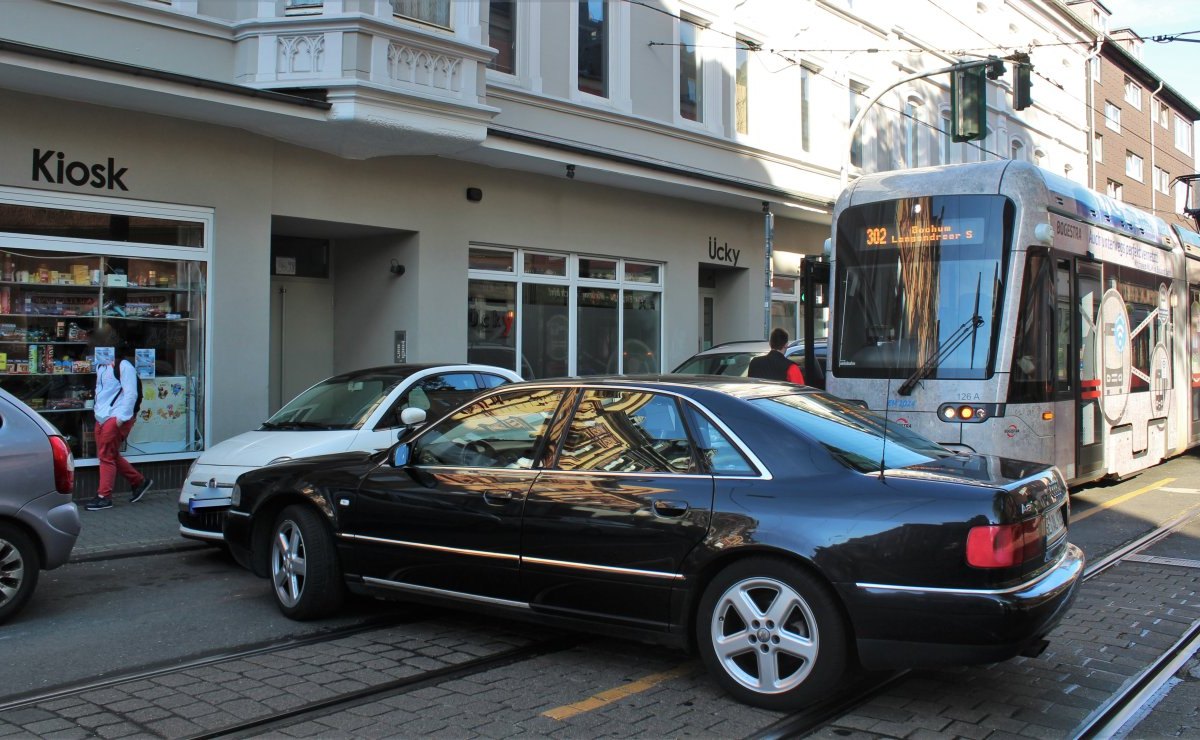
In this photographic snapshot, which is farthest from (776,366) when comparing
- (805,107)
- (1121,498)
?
(805,107)

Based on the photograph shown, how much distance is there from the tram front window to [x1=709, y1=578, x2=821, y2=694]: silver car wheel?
5.19 metres

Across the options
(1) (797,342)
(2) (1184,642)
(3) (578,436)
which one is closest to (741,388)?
(3) (578,436)

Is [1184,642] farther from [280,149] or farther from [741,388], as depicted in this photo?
[280,149]

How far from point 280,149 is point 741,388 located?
914cm

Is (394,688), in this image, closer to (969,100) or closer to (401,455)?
(401,455)

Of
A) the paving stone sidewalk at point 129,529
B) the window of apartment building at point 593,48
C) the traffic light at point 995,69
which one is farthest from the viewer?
the window of apartment building at point 593,48

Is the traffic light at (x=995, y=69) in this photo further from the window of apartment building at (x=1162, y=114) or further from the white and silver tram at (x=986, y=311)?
the window of apartment building at (x=1162, y=114)

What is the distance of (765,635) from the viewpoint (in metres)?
4.59

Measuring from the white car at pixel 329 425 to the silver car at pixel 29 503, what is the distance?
4.71 feet

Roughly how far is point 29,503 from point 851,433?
5.09m

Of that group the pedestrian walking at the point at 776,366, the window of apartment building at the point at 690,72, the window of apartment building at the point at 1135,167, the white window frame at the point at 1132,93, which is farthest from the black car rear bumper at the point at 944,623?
the white window frame at the point at 1132,93

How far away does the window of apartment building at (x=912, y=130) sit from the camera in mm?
25000

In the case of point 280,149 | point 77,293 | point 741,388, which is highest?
point 280,149

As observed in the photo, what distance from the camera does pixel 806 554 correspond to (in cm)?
447
